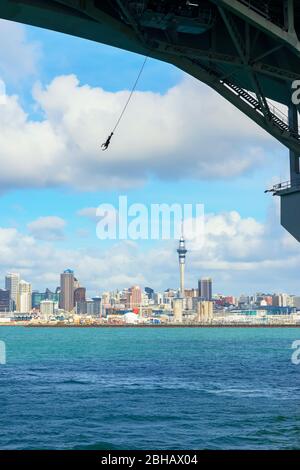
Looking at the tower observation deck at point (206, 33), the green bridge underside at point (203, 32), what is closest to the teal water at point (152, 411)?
the tower observation deck at point (206, 33)

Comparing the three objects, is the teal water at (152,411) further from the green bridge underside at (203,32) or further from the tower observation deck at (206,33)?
the green bridge underside at (203,32)

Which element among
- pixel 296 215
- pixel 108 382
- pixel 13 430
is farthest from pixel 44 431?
pixel 108 382

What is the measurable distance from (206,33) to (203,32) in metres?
0.60

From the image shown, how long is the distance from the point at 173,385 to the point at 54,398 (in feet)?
36.6

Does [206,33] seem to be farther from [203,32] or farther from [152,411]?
[152,411]

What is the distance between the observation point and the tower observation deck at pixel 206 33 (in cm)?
2114

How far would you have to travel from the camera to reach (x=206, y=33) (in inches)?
955

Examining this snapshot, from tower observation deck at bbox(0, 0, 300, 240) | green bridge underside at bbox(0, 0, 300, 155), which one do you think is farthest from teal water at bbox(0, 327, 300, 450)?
green bridge underside at bbox(0, 0, 300, 155)

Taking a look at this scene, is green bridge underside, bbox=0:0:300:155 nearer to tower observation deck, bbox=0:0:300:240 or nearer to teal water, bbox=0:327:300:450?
tower observation deck, bbox=0:0:300:240

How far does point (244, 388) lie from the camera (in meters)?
45.3

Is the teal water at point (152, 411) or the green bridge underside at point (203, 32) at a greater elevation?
the green bridge underside at point (203, 32)

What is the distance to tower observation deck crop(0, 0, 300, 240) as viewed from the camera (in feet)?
69.4

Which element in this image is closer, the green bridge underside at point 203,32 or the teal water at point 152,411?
the green bridge underside at point 203,32
